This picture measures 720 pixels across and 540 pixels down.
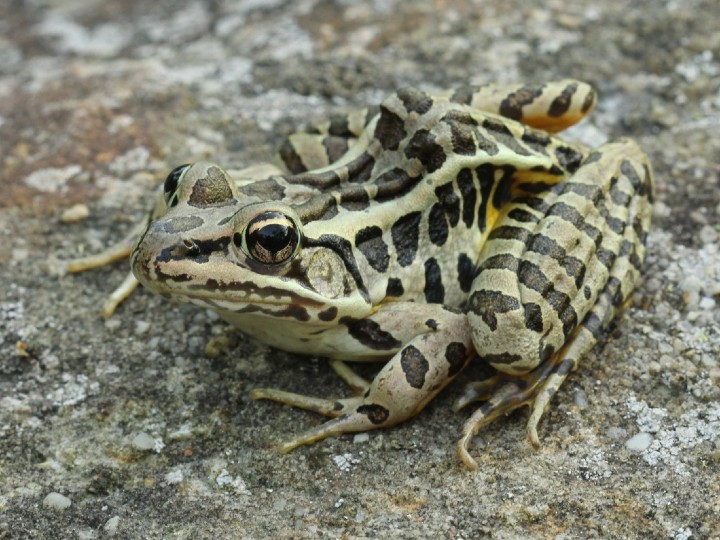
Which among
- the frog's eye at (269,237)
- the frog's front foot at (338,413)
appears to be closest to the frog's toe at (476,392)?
the frog's front foot at (338,413)

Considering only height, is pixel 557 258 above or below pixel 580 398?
above

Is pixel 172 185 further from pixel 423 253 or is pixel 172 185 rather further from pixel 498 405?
pixel 498 405

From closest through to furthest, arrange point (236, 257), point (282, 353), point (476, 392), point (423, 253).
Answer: point (236, 257)
point (476, 392)
point (423, 253)
point (282, 353)

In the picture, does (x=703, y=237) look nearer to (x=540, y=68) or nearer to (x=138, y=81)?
(x=540, y=68)

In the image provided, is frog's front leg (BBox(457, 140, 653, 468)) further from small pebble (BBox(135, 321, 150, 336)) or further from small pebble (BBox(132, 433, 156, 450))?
small pebble (BBox(135, 321, 150, 336))

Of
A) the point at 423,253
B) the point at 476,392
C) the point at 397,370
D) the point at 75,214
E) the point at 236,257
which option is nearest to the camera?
the point at 236,257

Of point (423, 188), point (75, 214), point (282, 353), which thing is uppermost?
point (423, 188)

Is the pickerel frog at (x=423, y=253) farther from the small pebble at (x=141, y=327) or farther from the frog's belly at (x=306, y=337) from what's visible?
the small pebble at (x=141, y=327)

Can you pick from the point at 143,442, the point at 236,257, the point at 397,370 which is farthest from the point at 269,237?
the point at 143,442
